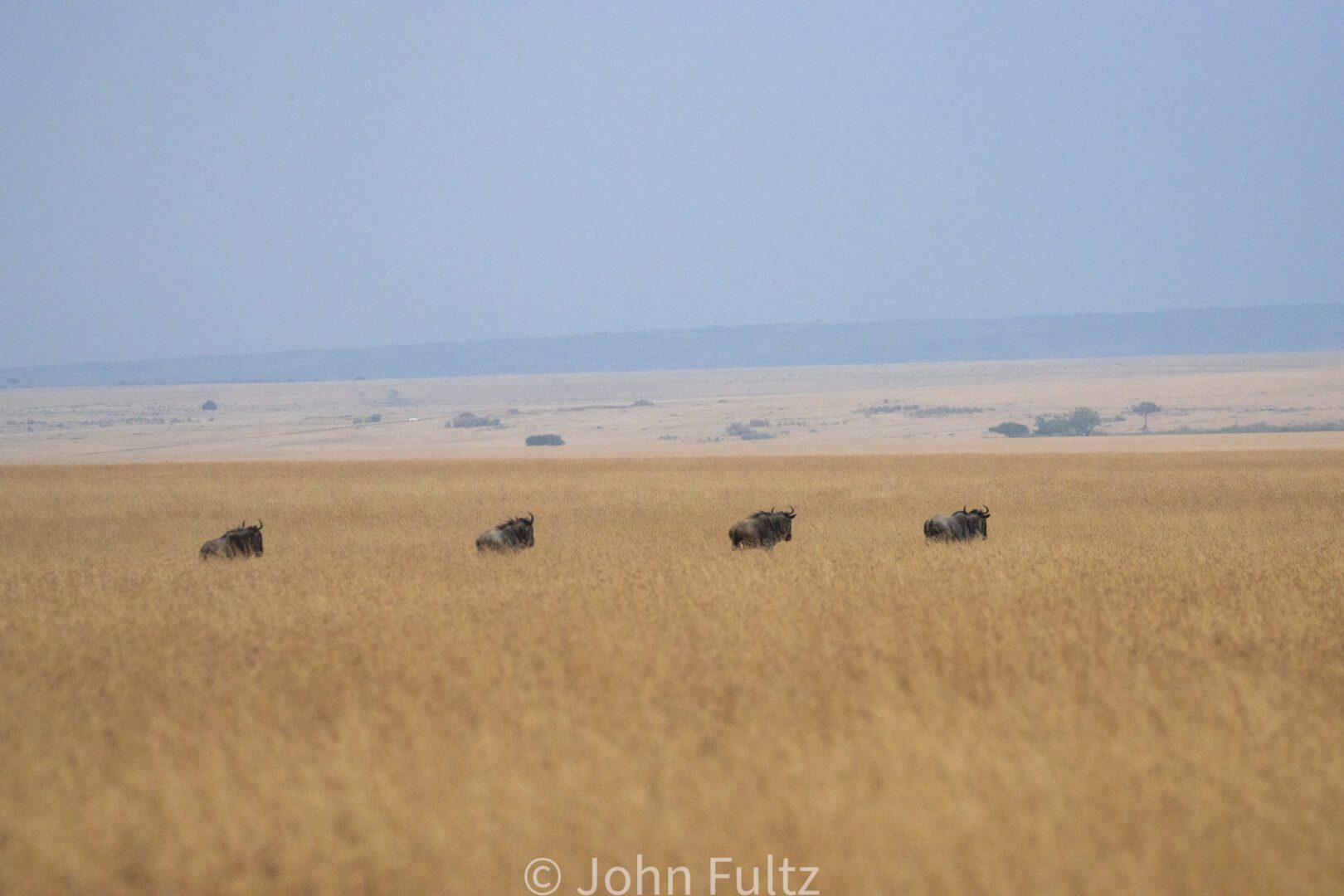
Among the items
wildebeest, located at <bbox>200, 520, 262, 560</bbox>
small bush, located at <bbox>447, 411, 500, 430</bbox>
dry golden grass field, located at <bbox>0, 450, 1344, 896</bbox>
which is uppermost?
dry golden grass field, located at <bbox>0, 450, 1344, 896</bbox>

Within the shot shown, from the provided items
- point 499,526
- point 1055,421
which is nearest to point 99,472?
point 499,526

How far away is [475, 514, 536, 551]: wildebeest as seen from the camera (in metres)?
18.2

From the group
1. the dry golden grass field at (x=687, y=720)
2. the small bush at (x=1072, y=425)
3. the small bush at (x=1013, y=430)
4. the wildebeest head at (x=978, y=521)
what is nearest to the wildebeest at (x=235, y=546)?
the dry golden grass field at (x=687, y=720)

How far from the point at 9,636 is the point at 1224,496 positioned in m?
24.4

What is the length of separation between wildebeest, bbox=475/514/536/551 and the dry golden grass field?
0.90 meters

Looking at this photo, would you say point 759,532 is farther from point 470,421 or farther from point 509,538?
point 470,421

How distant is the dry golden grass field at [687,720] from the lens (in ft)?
19.6

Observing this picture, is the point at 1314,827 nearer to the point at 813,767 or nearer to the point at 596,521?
the point at 813,767

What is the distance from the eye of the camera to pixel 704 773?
696cm

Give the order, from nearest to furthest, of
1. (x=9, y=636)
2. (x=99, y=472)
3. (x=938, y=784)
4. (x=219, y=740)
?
(x=938, y=784), (x=219, y=740), (x=9, y=636), (x=99, y=472)

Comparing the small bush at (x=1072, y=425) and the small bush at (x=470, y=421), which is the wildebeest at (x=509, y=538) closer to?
the small bush at (x=1072, y=425)

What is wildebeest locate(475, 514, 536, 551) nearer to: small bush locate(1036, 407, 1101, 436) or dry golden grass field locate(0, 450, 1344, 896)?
dry golden grass field locate(0, 450, 1344, 896)

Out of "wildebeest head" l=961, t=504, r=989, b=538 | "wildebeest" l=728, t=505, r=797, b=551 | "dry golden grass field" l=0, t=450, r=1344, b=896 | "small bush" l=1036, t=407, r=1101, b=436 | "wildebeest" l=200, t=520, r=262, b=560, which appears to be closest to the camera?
"dry golden grass field" l=0, t=450, r=1344, b=896

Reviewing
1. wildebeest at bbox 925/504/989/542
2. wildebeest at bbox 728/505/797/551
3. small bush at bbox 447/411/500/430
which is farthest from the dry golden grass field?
small bush at bbox 447/411/500/430
